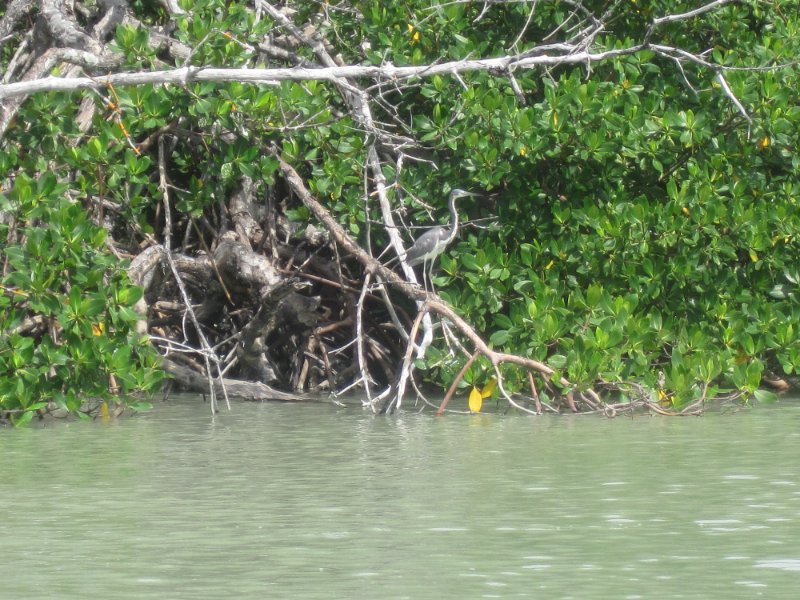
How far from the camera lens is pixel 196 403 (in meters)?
9.03

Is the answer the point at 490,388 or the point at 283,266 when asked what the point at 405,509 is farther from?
the point at 283,266

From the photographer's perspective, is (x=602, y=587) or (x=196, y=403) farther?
(x=196, y=403)

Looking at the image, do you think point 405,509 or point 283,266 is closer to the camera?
point 405,509

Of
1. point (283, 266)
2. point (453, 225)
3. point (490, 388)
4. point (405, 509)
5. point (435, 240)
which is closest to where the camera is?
point (405, 509)

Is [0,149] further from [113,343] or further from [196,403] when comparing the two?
[196,403]

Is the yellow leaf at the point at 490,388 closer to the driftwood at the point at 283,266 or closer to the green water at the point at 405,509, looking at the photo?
Result: the driftwood at the point at 283,266

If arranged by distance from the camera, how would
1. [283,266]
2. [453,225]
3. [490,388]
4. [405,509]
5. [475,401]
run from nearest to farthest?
[405,509] < [475,401] < [490,388] < [453,225] < [283,266]

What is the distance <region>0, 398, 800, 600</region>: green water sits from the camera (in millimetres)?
4309

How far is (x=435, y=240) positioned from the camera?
846cm

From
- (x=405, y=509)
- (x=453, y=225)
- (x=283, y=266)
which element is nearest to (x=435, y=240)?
(x=453, y=225)

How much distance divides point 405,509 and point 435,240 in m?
3.29

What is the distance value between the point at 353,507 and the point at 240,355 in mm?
4146

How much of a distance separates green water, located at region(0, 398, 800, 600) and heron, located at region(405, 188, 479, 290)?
3.65ft

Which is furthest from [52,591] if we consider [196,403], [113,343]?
[196,403]
